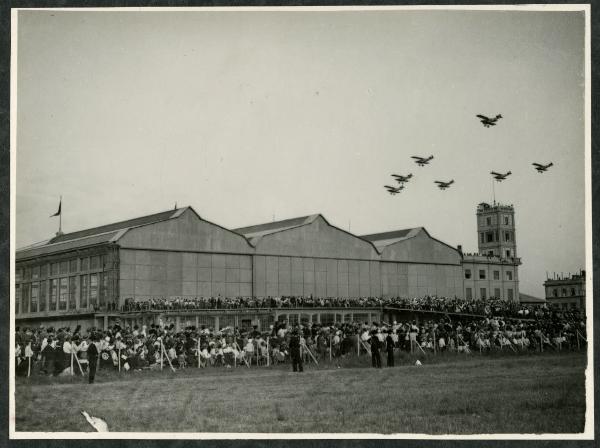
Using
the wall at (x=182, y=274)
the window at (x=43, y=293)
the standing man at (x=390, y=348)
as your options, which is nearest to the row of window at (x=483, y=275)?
the wall at (x=182, y=274)

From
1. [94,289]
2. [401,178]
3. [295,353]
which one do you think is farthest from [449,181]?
[94,289]

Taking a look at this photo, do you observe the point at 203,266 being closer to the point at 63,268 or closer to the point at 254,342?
the point at 63,268

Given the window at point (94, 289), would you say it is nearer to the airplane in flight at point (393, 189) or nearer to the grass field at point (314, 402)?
the grass field at point (314, 402)

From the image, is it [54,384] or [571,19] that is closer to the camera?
[571,19]

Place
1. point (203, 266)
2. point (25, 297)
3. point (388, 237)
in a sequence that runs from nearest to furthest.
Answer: point (25, 297) → point (203, 266) → point (388, 237)
